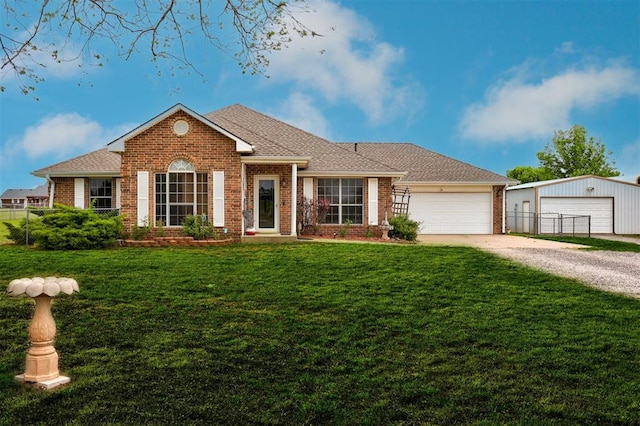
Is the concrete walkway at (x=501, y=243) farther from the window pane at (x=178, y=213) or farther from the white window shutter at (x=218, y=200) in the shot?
the window pane at (x=178, y=213)

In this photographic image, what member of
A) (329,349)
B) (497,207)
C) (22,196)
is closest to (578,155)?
(497,207)

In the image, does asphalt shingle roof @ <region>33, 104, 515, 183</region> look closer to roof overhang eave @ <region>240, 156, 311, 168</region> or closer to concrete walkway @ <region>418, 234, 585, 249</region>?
roof overhang eave @ <region>240, 156, 311, 168</region>

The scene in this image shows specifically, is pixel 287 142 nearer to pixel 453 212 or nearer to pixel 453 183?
pixel 453 183

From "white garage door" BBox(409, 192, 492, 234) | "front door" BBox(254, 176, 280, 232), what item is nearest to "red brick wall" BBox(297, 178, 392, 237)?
"front door" BBox(254, 176, 280, 232)

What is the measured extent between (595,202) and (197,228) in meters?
21.8

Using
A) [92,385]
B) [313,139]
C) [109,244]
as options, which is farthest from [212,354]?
[313,139]

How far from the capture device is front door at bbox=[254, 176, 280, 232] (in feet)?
63.8

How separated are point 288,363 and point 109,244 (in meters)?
12.0

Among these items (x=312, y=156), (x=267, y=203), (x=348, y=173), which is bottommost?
(x=267, y=203)

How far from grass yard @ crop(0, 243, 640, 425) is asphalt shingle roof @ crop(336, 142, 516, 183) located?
14132 millimetres

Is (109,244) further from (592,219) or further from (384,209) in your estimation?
→ (592,219)

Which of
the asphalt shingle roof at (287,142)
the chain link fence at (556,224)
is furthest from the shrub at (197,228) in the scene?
the chain link fence at (556,224)

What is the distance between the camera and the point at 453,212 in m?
25.4

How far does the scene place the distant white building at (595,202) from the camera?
1088 inches
